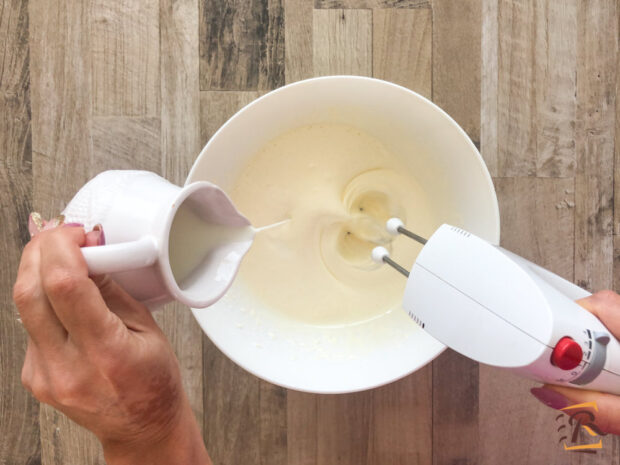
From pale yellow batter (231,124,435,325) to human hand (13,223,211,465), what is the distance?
323 millimetres

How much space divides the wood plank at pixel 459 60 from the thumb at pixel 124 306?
61 centimetres

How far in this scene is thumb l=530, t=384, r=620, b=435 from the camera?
0.54 metres

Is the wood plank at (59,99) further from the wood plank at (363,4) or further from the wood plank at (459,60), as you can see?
the wood plank at (459,60)

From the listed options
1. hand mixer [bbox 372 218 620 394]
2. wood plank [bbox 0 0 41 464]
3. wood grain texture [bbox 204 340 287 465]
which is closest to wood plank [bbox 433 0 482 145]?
hand mixer [bbox 372 218 620 394]

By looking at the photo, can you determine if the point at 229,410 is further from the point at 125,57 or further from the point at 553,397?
the point at 125,57

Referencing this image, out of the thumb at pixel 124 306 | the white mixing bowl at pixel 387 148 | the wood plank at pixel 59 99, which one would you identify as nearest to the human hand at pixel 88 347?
the thumb at pixel 124 306

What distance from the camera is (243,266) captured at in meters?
0.78

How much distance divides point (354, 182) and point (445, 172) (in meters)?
0.15

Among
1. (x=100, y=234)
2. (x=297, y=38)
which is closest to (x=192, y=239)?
(x=100, y=234)

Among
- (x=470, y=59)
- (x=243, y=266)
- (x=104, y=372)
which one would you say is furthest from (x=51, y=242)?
(x=470, y=59)

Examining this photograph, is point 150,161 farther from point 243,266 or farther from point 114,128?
point 243,266

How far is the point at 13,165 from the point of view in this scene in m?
0.82

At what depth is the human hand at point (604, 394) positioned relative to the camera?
21.3 inches

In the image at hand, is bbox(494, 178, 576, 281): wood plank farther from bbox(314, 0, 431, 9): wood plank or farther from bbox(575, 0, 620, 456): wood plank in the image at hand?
bbox(314, 0, 431, 9): wood plank
